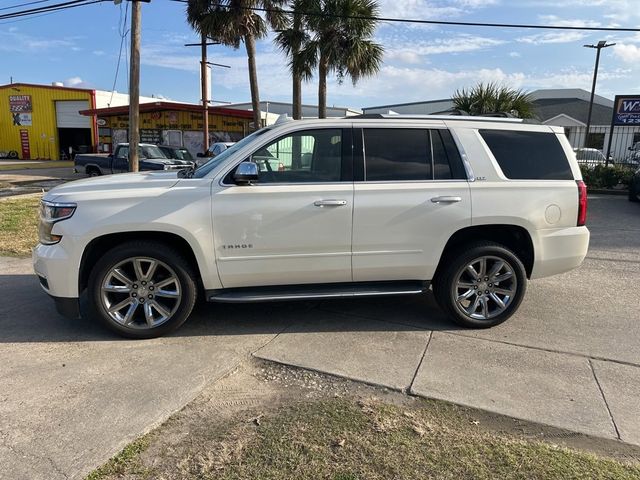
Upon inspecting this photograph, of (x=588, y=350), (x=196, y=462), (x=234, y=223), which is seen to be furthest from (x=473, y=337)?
(x=196, y=462)

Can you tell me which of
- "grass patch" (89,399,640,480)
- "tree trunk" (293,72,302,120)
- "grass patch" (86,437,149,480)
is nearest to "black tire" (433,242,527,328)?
"grass patch" (89,399,640,480)

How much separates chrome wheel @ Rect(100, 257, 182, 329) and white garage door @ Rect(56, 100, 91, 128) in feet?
140

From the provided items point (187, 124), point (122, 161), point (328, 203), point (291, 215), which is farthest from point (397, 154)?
point (187, 124)

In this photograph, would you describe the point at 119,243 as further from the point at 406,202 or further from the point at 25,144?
the point at 25,144

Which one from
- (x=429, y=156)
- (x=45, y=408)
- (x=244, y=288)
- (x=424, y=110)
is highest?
(x=424, y=110)

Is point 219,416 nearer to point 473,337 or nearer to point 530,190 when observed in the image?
point 473,337

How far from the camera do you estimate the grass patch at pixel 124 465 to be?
2572 millimetres

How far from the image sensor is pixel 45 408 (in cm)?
321

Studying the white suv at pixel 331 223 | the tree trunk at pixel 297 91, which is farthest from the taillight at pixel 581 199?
the tree trunk at pixel 297 91

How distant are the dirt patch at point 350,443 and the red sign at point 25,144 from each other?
4873 centimetres

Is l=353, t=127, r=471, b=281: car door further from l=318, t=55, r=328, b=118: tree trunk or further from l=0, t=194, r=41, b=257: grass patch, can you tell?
l=318, t=55, r=328, b=118: tree trunk

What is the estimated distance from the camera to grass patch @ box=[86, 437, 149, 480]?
257cm

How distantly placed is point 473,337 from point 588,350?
0.92 m

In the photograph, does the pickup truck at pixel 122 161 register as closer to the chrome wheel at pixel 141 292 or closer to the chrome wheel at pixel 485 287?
the chrome wheel at pixel 141 292
